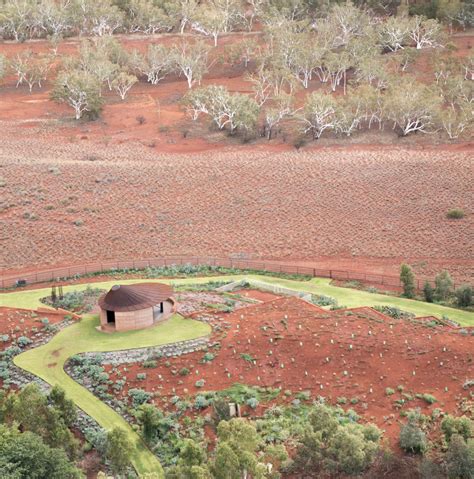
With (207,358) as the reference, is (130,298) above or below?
above

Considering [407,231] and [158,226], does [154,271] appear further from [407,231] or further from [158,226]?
[407,231]

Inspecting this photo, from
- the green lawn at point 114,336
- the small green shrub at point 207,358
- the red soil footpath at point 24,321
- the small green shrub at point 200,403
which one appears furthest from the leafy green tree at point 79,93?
the small green shrub at point 200,403

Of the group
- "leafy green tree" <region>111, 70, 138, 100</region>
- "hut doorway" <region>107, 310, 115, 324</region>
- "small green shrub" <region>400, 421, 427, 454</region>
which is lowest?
"small green shrub" <region>400, 421, 427, 454</region>

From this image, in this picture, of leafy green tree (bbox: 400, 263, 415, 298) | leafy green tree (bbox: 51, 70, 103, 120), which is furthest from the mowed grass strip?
leafy green tree (bbox: 51, 70, 103, 120)

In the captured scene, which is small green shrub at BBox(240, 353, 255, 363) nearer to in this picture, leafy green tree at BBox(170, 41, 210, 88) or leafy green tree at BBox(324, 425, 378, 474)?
leafy green tree at BBox(324, 425, 378, 474)

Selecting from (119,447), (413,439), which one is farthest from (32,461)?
(413,439)

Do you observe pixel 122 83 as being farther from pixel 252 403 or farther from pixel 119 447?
pixel 119 447

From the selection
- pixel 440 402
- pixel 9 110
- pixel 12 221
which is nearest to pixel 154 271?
pixel 12 221

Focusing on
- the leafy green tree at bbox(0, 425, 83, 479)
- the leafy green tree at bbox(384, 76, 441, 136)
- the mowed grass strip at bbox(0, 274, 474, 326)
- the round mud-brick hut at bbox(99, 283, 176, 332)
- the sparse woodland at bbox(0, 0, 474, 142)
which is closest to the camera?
the leafy green tree at bbox(0, 425, 83, 479)
